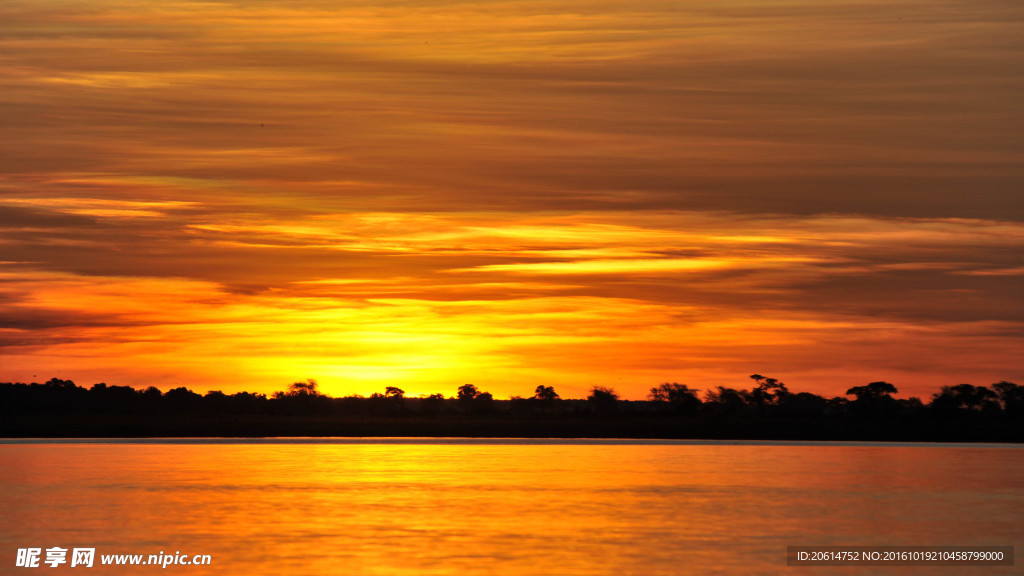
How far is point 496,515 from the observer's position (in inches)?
1730

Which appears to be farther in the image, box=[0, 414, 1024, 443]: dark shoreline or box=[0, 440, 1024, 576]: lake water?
box=[0, 414, 1024, 443]: dark shoreline

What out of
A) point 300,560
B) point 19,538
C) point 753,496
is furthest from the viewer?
point 753,496

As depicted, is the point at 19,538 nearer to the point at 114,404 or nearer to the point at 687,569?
the point at 687,569

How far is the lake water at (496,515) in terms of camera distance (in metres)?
32.9

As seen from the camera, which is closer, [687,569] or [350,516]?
[687,569]

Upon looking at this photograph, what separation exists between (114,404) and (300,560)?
157998 millimetres

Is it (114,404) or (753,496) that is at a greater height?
(114,404)

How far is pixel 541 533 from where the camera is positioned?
1522 inches

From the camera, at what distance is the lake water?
32938mm

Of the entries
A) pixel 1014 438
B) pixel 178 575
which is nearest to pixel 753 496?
pixel 178 575

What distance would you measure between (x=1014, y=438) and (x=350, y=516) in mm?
124380

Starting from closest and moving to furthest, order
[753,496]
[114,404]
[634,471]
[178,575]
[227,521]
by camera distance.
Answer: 1. [178,575]
2. [227,521]
3. [753,496]
4. [634,471]
5. [114,404]

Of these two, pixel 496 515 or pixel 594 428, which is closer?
pixel 496 515

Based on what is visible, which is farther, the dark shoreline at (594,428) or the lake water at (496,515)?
the dark shoreline at (594,428)
